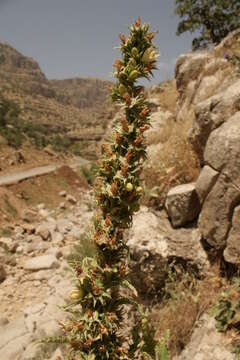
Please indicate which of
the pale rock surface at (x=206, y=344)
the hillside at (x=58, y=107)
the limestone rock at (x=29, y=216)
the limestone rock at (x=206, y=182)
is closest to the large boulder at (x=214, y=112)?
the limestone rock at (x=206, y=182)

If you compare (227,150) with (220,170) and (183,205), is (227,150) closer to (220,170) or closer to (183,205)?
(220,170)

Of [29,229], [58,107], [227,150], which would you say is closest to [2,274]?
[29,229]

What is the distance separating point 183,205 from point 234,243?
116 cm

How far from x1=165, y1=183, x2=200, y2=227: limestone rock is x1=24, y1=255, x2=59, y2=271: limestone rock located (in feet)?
11.8

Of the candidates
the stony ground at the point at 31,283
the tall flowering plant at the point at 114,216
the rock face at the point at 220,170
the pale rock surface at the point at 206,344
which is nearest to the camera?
the tall flowering plant at the point at 114,216

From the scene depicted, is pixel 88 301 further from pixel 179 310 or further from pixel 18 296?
pixel 18 296

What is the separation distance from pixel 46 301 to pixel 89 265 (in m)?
4.32

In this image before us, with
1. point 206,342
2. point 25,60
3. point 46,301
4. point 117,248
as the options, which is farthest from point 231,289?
point 25,60

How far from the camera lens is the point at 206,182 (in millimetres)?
4500

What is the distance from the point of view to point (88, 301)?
81.7 inches

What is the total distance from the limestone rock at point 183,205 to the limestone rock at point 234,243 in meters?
0.98

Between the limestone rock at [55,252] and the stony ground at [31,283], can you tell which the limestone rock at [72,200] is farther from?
the limestone rock at [55,252]

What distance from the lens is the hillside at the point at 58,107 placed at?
4194 cm

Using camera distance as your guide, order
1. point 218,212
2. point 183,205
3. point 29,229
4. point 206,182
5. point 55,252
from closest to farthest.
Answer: point 218,212 → point 206,182 → point 183,205 → point 55,252 → point 29,229
